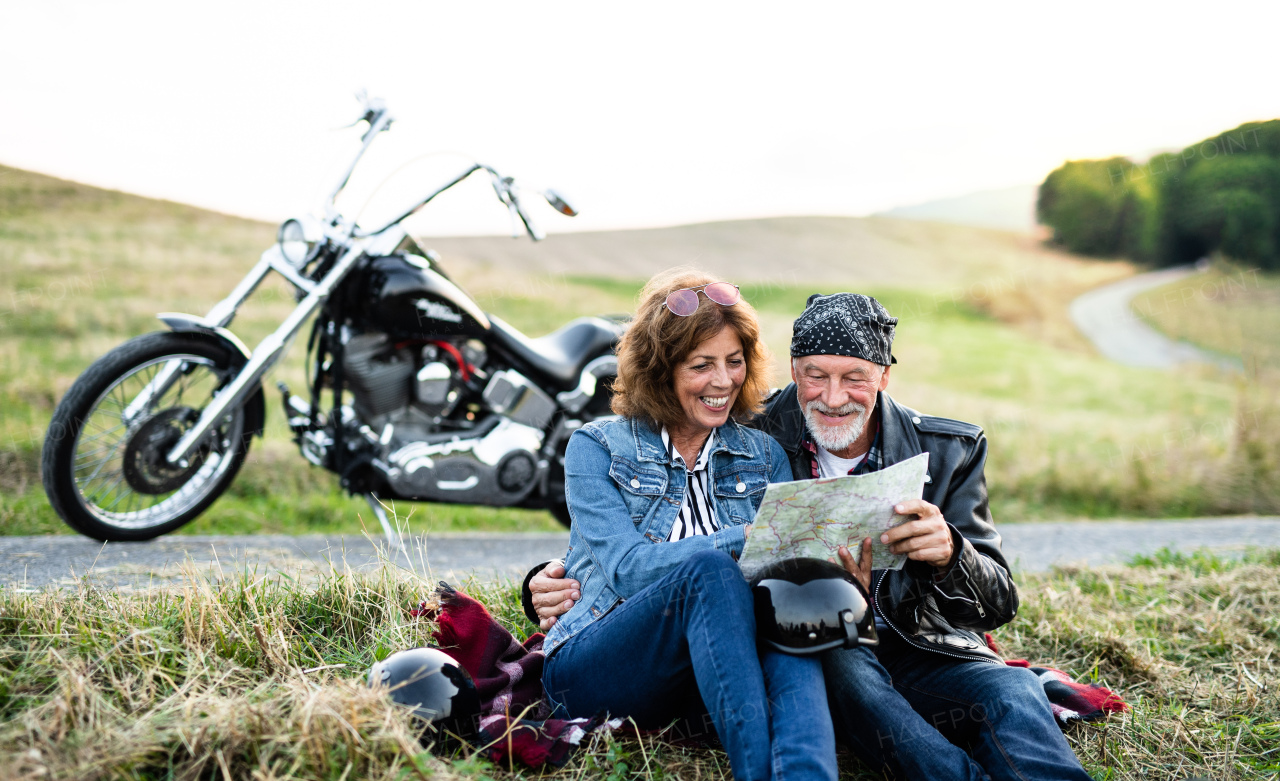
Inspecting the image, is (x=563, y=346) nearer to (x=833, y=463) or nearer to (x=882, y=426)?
(x=833, y=463)

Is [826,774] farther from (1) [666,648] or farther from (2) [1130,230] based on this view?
(2) [1130,230]

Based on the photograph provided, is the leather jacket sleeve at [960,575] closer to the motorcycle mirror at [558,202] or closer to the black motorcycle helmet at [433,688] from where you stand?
the black motorcycle helmet at [433,688]

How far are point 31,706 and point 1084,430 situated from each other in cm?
1234

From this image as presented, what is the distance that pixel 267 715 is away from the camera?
80.4 inches

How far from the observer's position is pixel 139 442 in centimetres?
388

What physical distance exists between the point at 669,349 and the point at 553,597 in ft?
2.61

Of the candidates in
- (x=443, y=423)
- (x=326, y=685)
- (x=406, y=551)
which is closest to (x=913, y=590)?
(x=326, y=685)

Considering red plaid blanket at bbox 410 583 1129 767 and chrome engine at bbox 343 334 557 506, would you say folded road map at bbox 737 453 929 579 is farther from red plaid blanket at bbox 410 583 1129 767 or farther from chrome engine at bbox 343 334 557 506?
chrome engine at bbox 343 334 557 506

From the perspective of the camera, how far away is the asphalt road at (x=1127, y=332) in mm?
24609

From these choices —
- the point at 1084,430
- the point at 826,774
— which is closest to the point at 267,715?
the point at 826,774

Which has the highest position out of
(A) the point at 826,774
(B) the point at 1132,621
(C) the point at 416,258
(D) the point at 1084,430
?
(C) the point at 416,258

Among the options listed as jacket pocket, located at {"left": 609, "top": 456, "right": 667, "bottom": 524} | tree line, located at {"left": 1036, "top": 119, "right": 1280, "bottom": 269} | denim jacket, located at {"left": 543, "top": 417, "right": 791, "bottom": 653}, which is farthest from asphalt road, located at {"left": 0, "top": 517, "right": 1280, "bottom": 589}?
tree line, located at {"left": 1036, "top": 119, "right": 1280, "bottom": 269}

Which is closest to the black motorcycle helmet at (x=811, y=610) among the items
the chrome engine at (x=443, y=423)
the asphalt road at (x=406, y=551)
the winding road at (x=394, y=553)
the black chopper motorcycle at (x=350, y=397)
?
the winding road at (x=394, y=553)

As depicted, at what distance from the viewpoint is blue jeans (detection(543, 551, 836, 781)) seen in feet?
6.59
